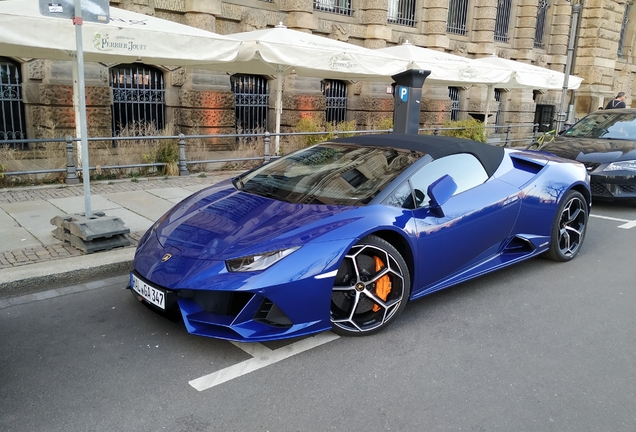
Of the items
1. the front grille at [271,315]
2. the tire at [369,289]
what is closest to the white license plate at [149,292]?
the front grille at [271,315]

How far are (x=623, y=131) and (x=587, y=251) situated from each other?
4467 mm

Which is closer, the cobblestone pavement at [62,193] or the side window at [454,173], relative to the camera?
the side window at [454,173]

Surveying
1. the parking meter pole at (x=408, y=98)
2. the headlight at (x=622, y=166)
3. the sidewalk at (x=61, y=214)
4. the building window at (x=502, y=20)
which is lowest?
the sidewalk at (x=61, y=214)

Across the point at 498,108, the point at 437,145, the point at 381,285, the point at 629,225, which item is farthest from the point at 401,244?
the point at 498,108

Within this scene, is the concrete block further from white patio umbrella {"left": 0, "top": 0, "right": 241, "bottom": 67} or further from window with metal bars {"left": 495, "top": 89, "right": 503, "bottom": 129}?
window with metal bars {"left": 495, "top": 89, "right": 503, "bottom": 129}

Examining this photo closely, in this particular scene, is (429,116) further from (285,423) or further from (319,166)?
(285,423)

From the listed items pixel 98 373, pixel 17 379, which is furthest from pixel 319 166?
pixel 17 379

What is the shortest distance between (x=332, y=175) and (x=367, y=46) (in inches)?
535

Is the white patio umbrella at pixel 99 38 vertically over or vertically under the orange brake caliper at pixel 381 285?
over

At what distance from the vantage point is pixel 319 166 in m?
4.93

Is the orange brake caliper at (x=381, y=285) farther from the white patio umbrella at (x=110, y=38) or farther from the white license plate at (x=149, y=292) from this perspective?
the white patio umbrella at (x=110, y=38)

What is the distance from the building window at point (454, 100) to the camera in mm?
21141

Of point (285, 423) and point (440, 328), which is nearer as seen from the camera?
point (285, 423)

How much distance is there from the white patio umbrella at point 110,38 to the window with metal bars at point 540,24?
64.7 ft
